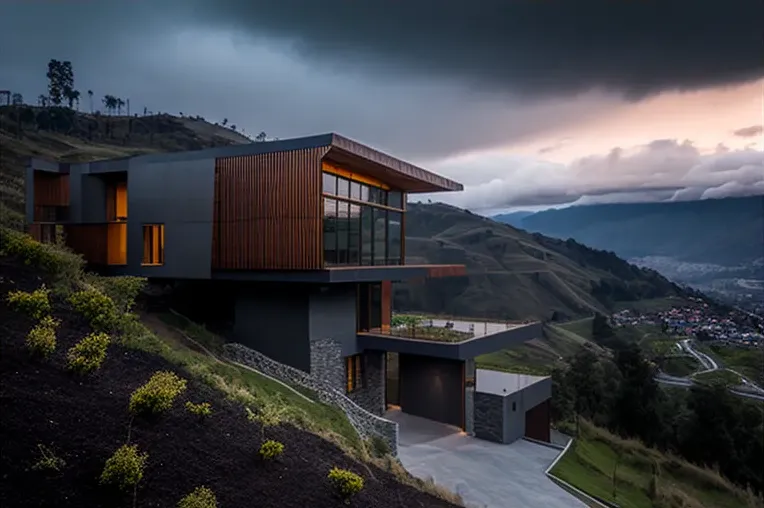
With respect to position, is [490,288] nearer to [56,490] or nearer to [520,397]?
[520,397]

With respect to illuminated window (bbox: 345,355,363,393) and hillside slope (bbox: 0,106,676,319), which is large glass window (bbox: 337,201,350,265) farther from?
hillside slope (bbox: 0,106,676,319)

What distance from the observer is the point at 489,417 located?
15.6 metres

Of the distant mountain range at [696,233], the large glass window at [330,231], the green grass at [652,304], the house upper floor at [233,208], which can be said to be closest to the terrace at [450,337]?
the house upper floor at [233,208]

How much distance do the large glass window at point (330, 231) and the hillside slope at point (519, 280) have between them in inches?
2494

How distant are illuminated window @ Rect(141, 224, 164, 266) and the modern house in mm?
42

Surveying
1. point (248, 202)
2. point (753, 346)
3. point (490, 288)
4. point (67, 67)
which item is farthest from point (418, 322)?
point (490, 288)

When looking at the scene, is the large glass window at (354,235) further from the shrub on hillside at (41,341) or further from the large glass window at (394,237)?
the shrub on hillside at (41,341)

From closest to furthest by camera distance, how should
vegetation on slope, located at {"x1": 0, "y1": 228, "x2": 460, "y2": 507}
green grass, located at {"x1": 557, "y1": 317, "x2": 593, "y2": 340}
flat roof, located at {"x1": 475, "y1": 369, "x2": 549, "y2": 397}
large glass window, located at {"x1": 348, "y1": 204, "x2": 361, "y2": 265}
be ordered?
vegetation on slope, located at {"x1": 0, "y1": 228, "x2": 460, "y2": 507} → flat roof, located at {"x1": 475, "y1": 369, "x2": 549, "y2": 397} → large glass window, located at {"x1": 348, "y1": 204, "x2": 361, "y2": 265} → green grass, located at {"x1": 557, "y1": 317, "x2": 593, "y2": 340}

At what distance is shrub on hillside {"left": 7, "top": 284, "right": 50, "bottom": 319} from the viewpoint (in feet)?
24.6

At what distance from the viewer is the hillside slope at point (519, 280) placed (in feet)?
292

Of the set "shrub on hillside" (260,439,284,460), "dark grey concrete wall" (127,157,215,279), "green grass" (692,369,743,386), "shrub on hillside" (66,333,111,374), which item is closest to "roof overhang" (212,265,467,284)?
"dark grey concrete wall" (127,157,215,279)

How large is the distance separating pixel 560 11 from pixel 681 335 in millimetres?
41431

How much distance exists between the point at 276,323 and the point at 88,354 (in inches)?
347

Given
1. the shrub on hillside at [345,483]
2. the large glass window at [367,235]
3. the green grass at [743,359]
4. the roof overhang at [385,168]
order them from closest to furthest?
the shrub on hillside at [345,483]
the roof overhang at [385,168]
the large glass window at [367,235]
the green grass at [743,359]
